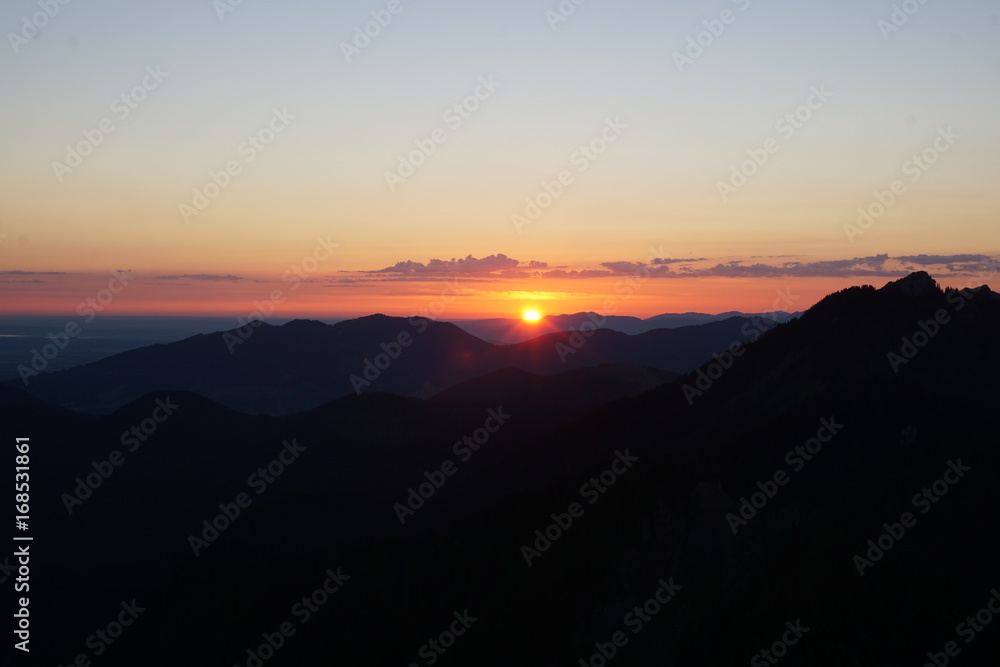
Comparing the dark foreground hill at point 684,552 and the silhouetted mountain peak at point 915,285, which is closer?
the dark foreground hill at point 684,552

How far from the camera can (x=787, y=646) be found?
67.5 meters

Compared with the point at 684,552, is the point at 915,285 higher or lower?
higher

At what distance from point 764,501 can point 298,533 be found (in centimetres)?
10272

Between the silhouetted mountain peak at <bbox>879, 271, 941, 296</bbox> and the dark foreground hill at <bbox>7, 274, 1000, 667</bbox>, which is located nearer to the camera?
the dark foreground hill at <bbox>7, 274, 1000, 667</bbox>

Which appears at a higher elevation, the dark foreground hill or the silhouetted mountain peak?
the silhouetted mountain peak

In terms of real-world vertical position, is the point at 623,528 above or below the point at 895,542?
above

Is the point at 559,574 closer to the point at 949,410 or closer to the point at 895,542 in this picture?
the point at 895,542

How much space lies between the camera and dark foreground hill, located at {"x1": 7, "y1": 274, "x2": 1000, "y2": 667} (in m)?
71.6

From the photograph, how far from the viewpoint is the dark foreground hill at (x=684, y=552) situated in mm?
71625

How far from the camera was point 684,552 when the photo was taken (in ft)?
271

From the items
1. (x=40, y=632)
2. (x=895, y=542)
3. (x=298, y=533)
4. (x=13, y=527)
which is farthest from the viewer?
(x=13, y=527)

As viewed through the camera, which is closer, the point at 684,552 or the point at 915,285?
the point at 684,552

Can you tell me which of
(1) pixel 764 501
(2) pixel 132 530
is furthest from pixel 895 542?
(2) pixel 132 530

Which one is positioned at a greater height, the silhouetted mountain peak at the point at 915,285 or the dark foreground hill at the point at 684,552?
the silhouetted mountain peak at the point at 915,285
